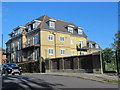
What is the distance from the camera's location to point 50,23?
1652 inches

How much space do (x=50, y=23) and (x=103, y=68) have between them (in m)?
24.7

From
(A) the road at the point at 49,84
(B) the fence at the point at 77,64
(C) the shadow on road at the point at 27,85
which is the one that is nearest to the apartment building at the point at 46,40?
(B) the fence at the point at 77,64

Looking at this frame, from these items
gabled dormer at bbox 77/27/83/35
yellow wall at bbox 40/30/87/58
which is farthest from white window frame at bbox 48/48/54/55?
gabled dormer at bbox 77/27/83/35

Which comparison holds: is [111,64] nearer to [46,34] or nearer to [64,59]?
[64,59]

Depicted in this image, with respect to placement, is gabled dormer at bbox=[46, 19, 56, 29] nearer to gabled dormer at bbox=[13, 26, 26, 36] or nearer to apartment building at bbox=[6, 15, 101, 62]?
apartment building at bbox=[6, 15, 101, 62]

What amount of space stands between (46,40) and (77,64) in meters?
18.2

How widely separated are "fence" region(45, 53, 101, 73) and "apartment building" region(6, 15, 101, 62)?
36.5 ft

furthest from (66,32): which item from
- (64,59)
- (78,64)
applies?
(78,64)

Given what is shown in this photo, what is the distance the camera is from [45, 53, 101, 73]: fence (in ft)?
66.1

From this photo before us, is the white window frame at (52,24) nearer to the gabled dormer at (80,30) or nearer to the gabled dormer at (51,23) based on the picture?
the gabled dormer at (51,23)

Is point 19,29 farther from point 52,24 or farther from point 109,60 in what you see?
point 109,60

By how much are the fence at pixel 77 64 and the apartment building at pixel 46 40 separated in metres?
11.1

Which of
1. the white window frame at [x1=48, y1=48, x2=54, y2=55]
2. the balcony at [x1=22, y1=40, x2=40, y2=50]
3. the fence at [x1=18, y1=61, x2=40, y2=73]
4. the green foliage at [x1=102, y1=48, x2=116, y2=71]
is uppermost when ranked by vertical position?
the balcony at [x1=22, y1=40, x2=40, y2=50]

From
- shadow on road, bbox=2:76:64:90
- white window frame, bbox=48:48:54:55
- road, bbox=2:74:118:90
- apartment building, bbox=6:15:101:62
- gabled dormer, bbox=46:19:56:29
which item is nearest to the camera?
shadow on road, bbox=2:76:64:90
